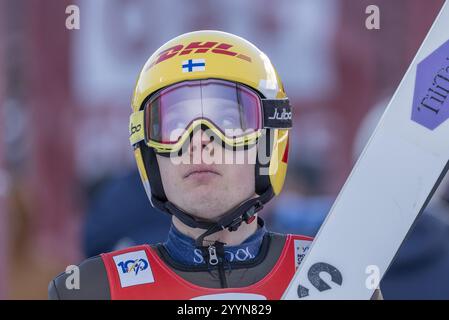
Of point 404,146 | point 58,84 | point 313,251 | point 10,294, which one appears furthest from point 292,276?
point 58,84

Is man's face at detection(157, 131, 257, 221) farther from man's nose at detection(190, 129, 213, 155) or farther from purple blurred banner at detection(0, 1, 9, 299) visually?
purple blurred banner at detection(0, 1, 9, 299)

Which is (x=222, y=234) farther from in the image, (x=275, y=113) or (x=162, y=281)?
(x=275, y=113)

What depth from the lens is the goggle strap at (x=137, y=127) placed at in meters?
5.00

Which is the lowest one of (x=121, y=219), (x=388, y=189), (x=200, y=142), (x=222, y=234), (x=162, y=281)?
(x=121, y=219)

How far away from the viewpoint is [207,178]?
188 inches

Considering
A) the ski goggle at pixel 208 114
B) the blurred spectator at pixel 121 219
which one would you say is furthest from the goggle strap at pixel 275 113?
the blurred spectator at pixel 121 219

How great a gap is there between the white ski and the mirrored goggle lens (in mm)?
431

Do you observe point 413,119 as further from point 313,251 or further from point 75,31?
point 75,31

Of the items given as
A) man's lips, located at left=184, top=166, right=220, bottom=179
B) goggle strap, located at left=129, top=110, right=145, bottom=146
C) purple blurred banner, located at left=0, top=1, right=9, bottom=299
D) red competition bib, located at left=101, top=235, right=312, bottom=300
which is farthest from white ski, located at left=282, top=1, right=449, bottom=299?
purple blurred banner, located at left=0, top=1, right=9, bottom=299

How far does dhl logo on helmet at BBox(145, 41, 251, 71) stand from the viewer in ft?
16.4

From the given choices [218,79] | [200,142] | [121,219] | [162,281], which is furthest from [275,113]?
[121,219]

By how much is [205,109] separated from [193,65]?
0.62ft

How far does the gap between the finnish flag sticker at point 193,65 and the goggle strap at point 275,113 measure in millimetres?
253
